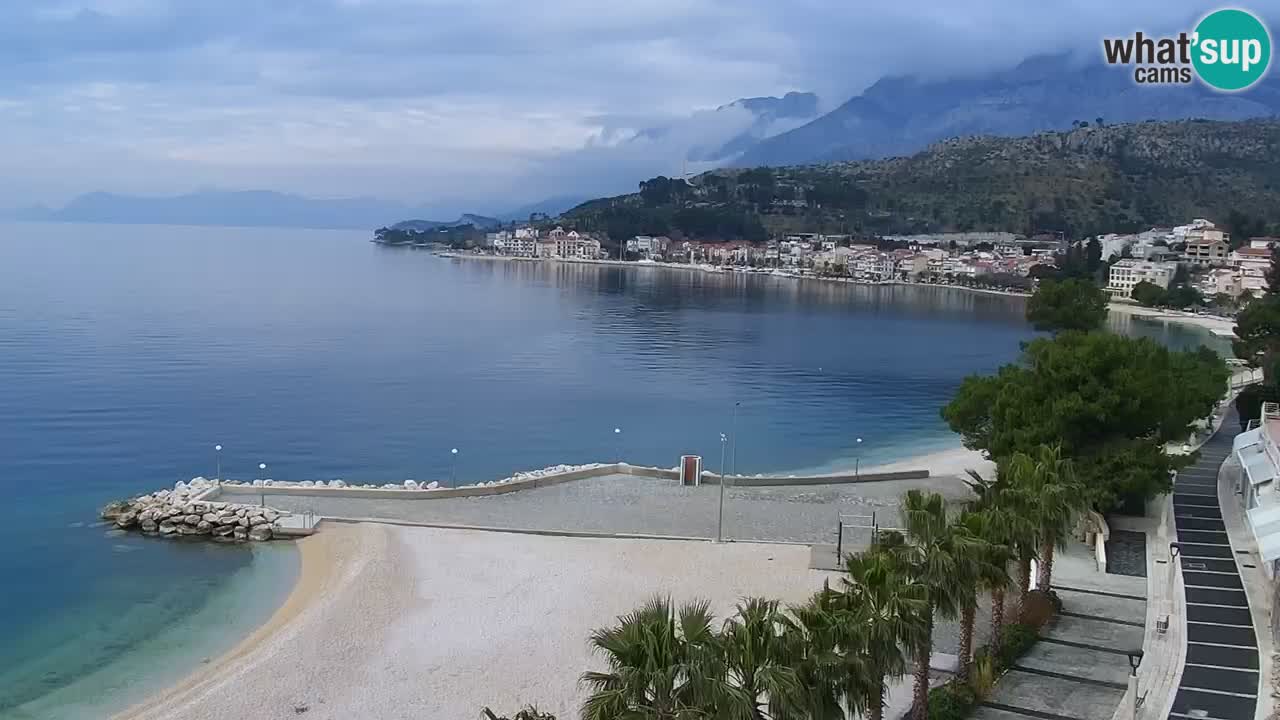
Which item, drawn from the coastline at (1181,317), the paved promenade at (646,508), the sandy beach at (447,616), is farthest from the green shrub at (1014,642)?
the coastline at (1181,317)

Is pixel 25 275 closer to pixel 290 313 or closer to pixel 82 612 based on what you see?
→ pixel 290 313

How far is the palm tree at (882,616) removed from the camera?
11766 mm

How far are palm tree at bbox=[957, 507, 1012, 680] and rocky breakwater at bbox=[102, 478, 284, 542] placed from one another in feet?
59.0

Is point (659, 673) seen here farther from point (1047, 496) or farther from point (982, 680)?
point (1047, 496)

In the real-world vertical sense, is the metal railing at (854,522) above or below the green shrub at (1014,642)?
below

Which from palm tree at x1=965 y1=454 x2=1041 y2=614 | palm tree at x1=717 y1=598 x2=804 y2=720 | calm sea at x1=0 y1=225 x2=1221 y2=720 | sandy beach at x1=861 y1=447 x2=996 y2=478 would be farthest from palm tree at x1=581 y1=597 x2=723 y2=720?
sandy beach at x1=861 y1=447 x2=996 y2=478

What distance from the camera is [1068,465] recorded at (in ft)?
62.0

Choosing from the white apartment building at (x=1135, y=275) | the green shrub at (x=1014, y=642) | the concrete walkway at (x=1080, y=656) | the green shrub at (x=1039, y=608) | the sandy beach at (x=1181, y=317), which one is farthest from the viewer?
the white apartment building at (x=1135, y=275)

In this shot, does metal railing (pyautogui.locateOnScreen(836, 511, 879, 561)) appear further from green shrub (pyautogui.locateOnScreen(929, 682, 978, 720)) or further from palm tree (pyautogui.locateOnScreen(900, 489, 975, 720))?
palm tree (pyautogui.locateOnScreen(900, 489, 975, 720))

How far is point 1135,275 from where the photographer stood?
139750mm

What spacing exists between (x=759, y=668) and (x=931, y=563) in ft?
12.8

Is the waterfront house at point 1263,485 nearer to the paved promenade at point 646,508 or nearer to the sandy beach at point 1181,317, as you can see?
the paved promenade at point 646,508

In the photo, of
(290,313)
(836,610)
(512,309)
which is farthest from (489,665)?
(512,309)

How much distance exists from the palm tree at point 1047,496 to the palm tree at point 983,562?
0.80 metres
